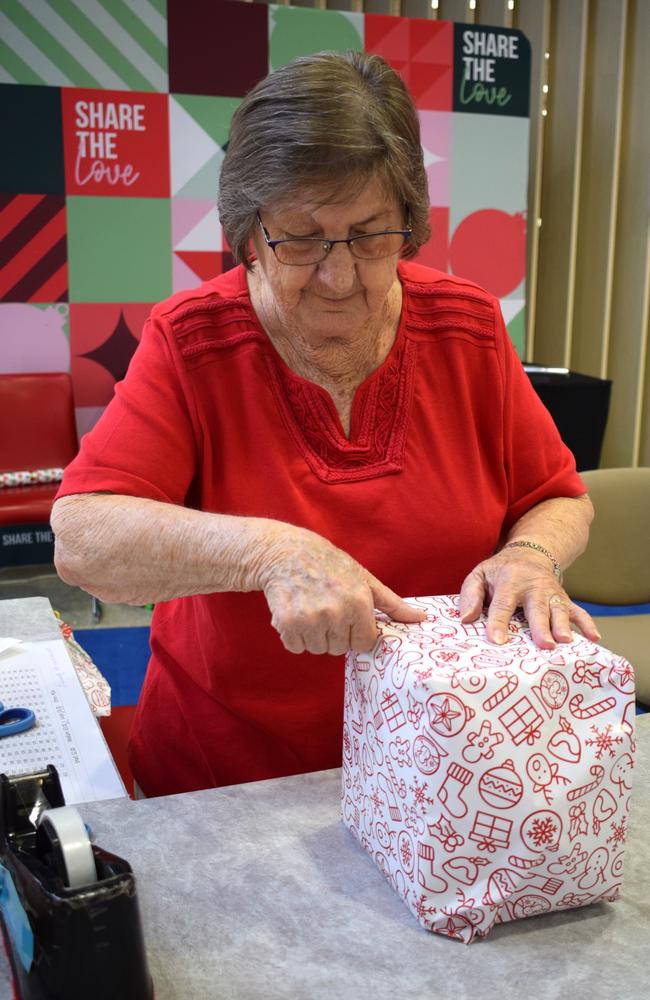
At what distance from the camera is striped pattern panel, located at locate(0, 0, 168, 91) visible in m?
4.65

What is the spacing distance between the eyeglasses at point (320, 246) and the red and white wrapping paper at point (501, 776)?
55cm

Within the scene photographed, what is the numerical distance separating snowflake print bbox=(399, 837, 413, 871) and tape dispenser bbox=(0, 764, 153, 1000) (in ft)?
0.97

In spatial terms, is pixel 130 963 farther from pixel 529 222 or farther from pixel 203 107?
pixel 529 222

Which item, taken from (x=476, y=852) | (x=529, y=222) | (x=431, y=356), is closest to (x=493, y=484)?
(x=431, y=356)

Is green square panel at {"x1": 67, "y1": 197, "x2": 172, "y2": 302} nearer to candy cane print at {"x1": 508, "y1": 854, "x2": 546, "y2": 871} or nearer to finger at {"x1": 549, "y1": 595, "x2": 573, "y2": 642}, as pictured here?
finger at {"x1": 549, "y1": 595, "x2": 573, "y2": 642}

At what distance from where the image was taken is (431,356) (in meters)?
1.58

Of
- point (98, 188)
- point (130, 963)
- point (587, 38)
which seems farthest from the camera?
point (587, 38)

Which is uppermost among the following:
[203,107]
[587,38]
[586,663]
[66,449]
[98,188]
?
[587,38]

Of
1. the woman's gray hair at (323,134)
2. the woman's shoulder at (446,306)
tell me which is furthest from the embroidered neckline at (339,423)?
the woman's gray hair at (323,134)

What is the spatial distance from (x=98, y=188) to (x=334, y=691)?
3.97m

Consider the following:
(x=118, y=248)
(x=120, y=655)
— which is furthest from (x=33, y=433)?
(x=120, y=655)

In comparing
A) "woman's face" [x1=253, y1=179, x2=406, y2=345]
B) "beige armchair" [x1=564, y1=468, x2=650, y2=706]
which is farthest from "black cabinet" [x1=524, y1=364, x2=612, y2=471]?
"woman's face" [x1=253, y1=179, x2=406, y2=345]

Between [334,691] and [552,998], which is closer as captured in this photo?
[552,998]

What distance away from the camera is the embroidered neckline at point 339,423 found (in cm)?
148
